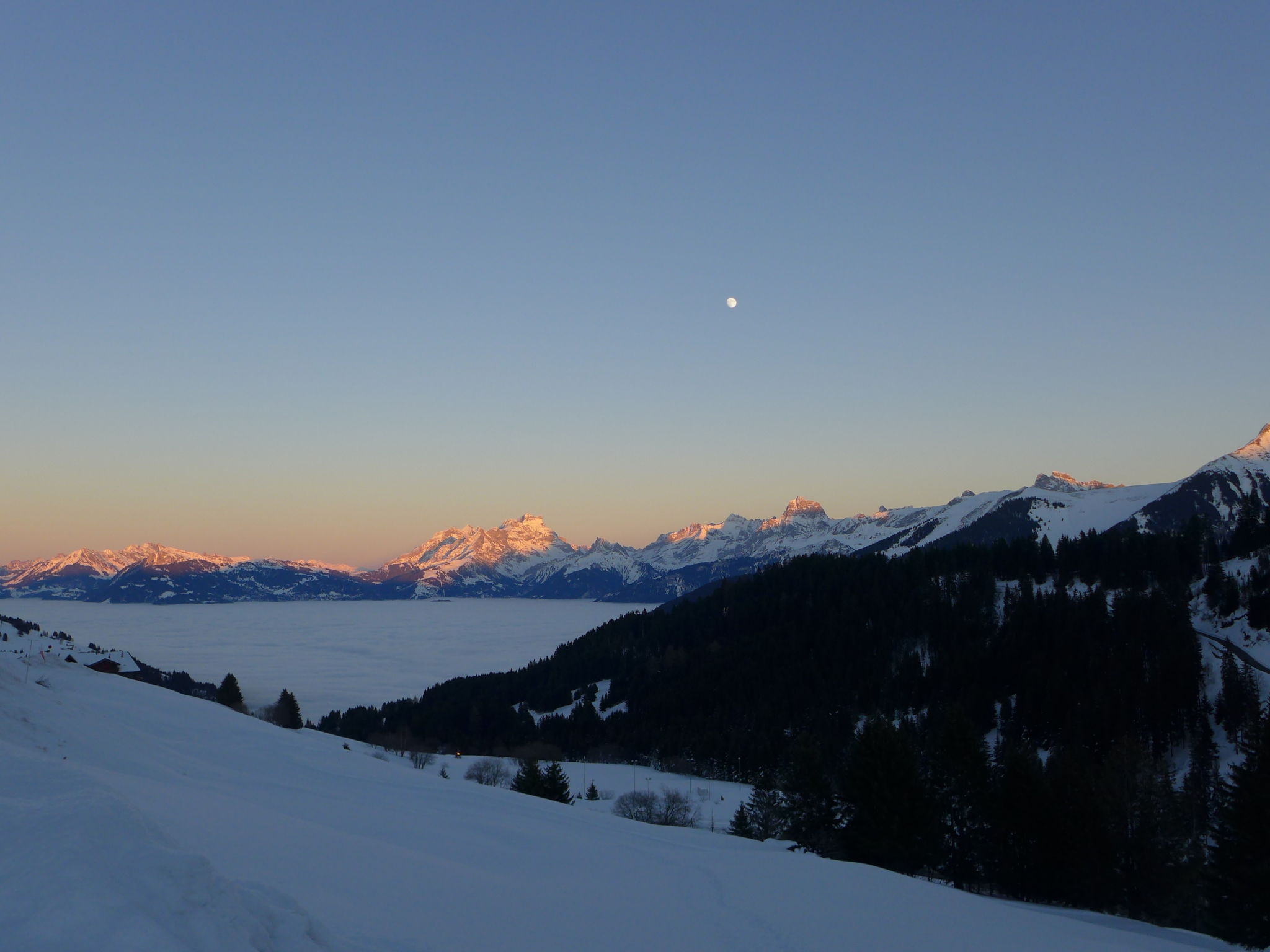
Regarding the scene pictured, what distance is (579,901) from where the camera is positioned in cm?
1805

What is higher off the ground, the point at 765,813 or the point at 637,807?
the point at 765,813

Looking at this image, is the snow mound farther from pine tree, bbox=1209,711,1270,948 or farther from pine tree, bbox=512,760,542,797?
pine tree, bbox=512,760,542,797

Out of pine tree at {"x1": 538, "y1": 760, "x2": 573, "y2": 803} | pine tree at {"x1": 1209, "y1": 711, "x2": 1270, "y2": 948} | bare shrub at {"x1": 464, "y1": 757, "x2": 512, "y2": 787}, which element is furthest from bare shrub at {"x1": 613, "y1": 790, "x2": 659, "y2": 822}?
pine tree at {"x1": 1209, "y1": 711, "x2": 1270, "y2": 948}

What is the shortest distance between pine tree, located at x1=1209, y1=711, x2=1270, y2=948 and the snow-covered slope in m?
3.22

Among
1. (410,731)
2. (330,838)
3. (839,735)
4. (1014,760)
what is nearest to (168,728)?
(330,838)

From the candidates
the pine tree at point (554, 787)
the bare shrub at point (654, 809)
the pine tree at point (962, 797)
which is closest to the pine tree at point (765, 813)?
the bare shrub at point (654, 809)

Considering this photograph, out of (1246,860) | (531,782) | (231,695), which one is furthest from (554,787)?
(231,695)

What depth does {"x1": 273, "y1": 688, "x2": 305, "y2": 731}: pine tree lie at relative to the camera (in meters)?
94.2

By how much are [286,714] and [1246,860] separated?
9672 centimetres

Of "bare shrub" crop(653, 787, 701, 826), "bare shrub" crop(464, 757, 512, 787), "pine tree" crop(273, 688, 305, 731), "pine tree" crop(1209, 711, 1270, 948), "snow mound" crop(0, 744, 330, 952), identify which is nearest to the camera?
"snow mound" crop(0, 744, 330, 952)

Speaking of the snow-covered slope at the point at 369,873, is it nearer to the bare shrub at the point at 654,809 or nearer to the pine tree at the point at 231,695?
the bare shrub at the point at 654,809

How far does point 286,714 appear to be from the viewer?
9638 centimetres

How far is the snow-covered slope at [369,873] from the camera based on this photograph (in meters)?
9.30

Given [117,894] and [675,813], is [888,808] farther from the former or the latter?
[117,894]
